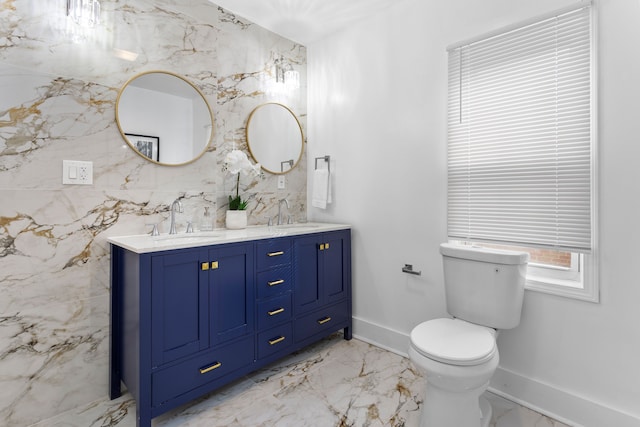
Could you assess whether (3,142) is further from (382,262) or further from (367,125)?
(382,262)

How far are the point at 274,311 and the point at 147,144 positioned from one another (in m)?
1.31

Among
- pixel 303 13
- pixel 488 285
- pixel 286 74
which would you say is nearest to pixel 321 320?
pixel 488 285

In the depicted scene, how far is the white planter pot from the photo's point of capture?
7.59ft

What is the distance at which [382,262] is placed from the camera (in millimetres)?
2490

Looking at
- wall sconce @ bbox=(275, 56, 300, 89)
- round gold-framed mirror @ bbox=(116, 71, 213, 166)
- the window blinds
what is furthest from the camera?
wall sconce @ bbox=(275, 56, 300, 89)

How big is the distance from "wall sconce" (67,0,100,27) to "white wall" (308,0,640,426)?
1648mm

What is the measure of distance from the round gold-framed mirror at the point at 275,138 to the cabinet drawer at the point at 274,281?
0.94m

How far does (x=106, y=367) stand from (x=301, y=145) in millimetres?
2112

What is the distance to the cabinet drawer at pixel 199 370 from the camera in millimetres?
1592

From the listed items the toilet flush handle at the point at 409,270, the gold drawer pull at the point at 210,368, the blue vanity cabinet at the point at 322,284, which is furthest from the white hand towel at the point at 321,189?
the gold drawer pull at the point at 210,368

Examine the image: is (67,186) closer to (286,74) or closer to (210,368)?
(210,368)

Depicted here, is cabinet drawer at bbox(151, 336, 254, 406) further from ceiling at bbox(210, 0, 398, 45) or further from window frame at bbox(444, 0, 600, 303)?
ceiling at bbox(210, 0, 398, 45)

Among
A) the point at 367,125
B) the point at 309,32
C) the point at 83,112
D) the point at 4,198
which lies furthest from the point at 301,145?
the point at 4,198

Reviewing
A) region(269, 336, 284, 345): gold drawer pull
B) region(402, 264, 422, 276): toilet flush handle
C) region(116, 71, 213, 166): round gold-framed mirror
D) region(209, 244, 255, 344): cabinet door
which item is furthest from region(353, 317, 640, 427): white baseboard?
region(116, 71, 213, 166): round gold-framed mirror
